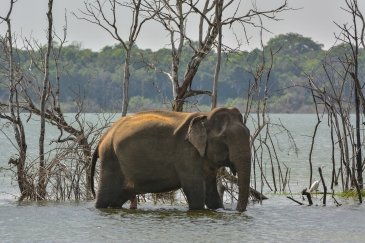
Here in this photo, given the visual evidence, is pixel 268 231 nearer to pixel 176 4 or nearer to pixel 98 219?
pixel 98 219

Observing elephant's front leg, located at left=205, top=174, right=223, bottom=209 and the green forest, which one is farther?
the green forest

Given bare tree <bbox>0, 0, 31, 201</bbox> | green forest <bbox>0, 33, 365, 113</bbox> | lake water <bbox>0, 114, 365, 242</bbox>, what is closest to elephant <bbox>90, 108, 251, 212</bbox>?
lake water <bbox>0, 114, 365, 242</bbox>

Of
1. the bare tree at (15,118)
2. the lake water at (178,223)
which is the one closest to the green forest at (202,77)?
the bare tree at (15,118)

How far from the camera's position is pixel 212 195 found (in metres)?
17.3

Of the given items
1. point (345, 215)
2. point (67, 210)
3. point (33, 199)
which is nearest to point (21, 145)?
point (33, 199)

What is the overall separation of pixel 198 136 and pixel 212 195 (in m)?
1.09

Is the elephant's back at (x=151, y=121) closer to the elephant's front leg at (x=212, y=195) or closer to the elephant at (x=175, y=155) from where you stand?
the elephant at (x=175, y=155)

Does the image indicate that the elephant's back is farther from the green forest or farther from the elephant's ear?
the green forest

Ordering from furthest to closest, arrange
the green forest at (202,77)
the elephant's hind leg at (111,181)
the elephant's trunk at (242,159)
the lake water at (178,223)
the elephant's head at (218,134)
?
the green forest at (202,77)
the elephant's hind leg at (111,181)
the elephant's head at (218,134)
the elephant's trunk at (242,159)
the lake water at (178,223)

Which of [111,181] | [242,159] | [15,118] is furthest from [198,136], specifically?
[15,118]

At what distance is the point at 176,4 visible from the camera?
20.8 meters

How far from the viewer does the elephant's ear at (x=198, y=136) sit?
659 inches

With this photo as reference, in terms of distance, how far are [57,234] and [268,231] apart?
2.83m

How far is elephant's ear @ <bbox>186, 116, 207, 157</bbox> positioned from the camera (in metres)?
16.7
